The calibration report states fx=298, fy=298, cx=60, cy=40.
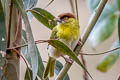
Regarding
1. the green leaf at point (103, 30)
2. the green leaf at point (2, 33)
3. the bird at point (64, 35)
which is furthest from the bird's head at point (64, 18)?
the green leaf at point (2, 33)

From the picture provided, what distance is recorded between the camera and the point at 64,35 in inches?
46.6

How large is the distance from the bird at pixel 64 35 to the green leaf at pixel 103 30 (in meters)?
0.43

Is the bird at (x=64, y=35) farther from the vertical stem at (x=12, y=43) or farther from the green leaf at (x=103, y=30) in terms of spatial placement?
the green leaf at (x=103, y=30)

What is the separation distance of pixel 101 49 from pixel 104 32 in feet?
4.33

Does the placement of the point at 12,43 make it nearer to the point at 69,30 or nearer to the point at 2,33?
the point at 2,33

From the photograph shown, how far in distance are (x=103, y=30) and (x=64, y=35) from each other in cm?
63

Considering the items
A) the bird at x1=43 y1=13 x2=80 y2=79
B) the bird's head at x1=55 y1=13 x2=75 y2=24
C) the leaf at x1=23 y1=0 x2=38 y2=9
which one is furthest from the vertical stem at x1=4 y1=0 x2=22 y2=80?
the bird's head at x1=55 y1=13 x2=75 y2=24

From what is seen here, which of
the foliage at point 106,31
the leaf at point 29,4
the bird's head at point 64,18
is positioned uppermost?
the leaf at point 29,4

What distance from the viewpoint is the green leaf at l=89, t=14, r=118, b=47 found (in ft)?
5.65

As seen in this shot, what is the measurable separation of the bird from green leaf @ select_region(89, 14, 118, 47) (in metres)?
0.43

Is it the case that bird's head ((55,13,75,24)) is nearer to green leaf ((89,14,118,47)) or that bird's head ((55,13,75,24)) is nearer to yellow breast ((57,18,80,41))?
yellow breast ((57,18,80,41))

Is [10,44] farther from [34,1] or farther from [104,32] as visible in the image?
[104,32]

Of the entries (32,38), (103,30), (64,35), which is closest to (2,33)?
(32,38)

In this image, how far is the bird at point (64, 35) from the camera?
117 centimetres
